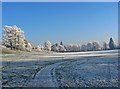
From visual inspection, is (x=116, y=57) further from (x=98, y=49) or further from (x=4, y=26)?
(x=4, y=26)

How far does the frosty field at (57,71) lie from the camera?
15.2m

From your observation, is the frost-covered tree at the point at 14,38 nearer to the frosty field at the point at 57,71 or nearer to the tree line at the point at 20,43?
the tree line at the point at 20,43

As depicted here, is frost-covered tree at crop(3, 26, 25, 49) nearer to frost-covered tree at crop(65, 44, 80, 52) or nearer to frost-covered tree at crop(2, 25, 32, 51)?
frost-covered tree at crop(2, 25, 32, 51)

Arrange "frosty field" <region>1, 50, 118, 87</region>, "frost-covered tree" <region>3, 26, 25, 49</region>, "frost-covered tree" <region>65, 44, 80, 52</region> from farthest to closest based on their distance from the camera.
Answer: "frost-covered tree" <region>65, 44, 80, 52</region>
"frost-covered tree" <region>3, 26, 25, 49</region>
"frosty field" <region>1, 50, 118, 87</region>

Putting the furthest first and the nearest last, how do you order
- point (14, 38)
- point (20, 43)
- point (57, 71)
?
point (20, 43)
point (14, 38)
point (57, 71)

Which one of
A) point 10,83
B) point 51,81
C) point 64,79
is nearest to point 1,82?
point 10,83

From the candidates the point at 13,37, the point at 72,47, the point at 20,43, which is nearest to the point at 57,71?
the point at 72,47

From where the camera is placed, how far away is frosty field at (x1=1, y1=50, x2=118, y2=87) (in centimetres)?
1520

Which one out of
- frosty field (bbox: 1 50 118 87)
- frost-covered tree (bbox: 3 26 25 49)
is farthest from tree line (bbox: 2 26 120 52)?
frosty field (bbox: 1 50 118 87)

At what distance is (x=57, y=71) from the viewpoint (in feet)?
66.1

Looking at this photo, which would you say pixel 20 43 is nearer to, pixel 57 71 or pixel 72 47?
pixel 72 47

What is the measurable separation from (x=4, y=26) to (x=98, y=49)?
415 inches

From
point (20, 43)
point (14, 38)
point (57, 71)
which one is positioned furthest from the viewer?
point (20, 43)

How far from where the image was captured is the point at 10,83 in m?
14.9
